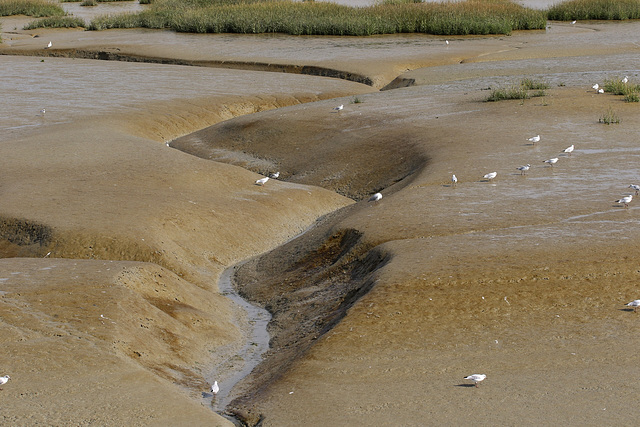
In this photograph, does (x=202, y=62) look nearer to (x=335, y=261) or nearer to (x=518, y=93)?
(x=518, y=93)

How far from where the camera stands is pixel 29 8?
50938 mm

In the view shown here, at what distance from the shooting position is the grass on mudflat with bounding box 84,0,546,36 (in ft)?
116

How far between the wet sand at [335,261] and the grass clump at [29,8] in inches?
1223

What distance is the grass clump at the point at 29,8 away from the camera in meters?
49.8

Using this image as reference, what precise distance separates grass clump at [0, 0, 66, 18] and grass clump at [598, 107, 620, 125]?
4012 centimetres

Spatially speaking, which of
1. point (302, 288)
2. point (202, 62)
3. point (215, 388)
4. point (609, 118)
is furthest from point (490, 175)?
point (202, 62)

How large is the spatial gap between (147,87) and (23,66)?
7209 mm

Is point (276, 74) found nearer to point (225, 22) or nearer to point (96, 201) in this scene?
point (225, 22)

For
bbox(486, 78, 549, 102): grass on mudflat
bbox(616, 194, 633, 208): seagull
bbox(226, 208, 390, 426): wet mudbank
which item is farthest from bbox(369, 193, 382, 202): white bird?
→ bbox(486, 78, 549, 102): grass on mudflat

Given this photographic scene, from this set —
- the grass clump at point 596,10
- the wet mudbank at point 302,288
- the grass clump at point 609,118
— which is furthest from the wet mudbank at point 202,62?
the grass clump at point 596,10

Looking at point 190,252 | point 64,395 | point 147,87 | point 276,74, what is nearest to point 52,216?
point 190,252

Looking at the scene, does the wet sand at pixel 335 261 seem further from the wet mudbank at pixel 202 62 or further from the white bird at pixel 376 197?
the wet mudbank at pixel 202 62

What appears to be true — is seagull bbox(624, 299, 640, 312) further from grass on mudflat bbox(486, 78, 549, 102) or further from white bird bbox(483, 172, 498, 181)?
grass on mudflat bbox(486, 78, 549, 102)

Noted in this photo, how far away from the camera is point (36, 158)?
15820 mm
